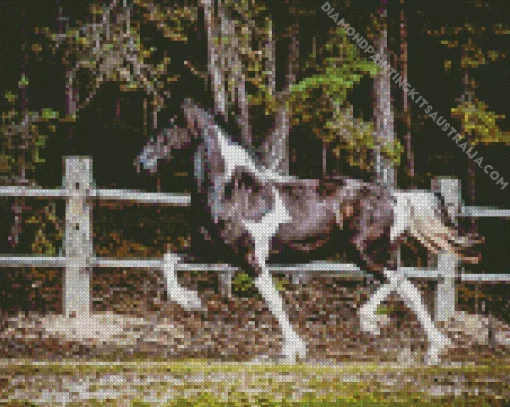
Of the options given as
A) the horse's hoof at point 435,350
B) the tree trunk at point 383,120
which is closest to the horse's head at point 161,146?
the horse's hoof at point 435,350

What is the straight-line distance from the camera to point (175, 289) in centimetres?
665

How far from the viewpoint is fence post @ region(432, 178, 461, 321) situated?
7.45 metres

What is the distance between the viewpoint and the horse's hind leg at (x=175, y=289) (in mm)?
6505

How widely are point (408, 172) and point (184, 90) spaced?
2576 mm

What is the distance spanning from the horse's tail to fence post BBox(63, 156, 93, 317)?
244cm

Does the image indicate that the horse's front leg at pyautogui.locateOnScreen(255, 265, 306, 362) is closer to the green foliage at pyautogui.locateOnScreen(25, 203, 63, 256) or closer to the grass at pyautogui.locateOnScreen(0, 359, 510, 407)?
the grass at pyautogui.locateOnScreen(0, 359, 510, 407)

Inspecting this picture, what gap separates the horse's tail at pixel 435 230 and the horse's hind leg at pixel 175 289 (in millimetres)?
1732

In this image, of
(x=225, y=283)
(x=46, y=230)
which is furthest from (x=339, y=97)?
(x=46, y=230)

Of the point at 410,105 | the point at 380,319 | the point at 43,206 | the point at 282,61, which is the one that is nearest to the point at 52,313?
the point at 43,206

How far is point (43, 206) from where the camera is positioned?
9703 mm

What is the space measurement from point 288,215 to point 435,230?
3.69 feet

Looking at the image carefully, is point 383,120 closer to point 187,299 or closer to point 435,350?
point 187,299

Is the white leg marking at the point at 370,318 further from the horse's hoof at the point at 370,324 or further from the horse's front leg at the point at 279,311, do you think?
the horse's front leg at the point at 279,311

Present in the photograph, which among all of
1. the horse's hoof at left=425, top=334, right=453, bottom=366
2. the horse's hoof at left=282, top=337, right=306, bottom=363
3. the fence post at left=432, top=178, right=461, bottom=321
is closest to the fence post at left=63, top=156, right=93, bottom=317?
the horse's hoof at left=282, top=337, right=306, bottom=363
